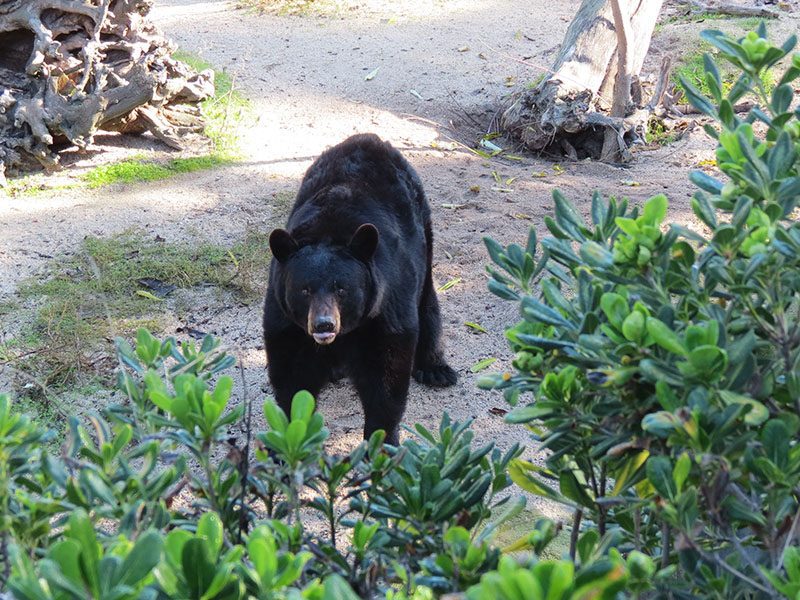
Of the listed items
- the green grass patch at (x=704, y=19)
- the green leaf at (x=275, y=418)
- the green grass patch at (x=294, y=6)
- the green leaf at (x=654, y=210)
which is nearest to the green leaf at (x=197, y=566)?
the green leaf at (x=275, y=418)

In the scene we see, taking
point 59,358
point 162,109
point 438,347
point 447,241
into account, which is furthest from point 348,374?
point 162,109

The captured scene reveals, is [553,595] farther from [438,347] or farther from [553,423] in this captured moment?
[438,347]

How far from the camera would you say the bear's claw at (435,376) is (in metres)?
6.09

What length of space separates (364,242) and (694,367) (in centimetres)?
317

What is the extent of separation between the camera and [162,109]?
29.2 feet

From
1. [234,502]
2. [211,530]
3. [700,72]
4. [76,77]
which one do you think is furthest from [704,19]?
[211,530]

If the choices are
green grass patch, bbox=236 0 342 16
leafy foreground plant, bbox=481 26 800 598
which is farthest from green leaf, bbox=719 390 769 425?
green grass patch, bbox=236 0 342 16

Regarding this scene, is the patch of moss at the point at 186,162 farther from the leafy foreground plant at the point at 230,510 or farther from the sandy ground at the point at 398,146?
the leafy foreground plant at the point at 230,510

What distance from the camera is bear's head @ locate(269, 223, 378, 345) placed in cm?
462

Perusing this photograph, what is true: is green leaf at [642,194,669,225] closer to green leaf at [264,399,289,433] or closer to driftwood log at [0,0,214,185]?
green leaf at [264,399,289,433]

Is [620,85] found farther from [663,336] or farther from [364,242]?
[663,336]

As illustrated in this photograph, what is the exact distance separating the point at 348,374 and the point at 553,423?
302cm

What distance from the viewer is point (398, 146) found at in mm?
9102

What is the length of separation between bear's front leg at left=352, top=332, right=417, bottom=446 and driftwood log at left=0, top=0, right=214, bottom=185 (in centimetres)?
426
